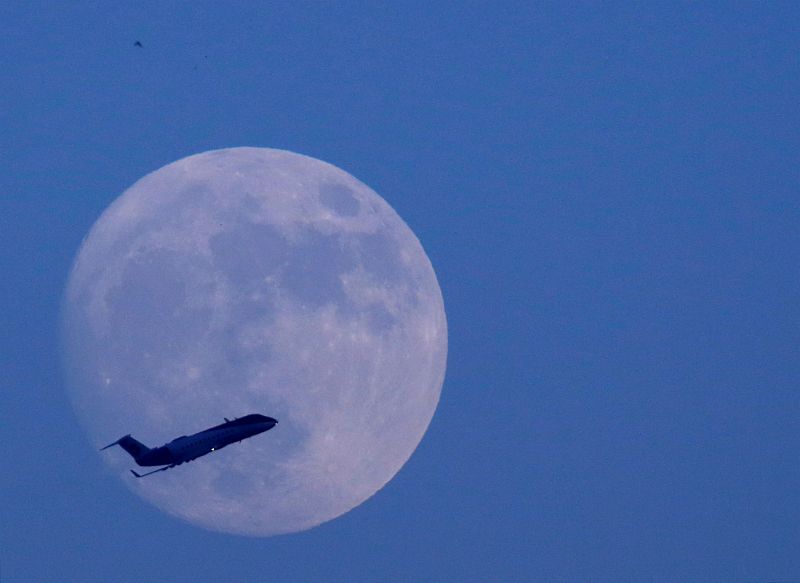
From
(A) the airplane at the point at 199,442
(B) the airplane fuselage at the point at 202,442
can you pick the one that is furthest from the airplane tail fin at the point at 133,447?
(B) the airplane fuselage at the point at 202,442

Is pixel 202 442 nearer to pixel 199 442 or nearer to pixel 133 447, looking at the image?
pixel 199 442

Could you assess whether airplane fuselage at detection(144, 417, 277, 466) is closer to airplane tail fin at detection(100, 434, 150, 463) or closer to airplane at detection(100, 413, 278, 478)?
airplane at detection(100, 413, 278, 478)

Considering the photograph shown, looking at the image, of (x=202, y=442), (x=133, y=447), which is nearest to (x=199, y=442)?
(x=202, y=442)

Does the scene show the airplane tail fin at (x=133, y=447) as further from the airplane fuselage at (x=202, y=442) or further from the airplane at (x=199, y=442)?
the airplane fuselage at (x=202, y=442)

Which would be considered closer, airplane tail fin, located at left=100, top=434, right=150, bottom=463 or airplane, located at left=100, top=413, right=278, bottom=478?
airplane, located at left=100, top=413, right=278, bottom=478

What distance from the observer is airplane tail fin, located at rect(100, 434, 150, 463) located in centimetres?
2520

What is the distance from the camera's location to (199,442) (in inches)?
971

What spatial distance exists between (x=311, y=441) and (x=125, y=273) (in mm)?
6708

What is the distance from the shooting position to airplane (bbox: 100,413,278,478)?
2464cm

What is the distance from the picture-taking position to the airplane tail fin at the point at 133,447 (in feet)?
82.7

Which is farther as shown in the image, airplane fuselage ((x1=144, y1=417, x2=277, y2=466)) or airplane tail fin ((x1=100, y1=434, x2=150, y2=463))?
airplane tail fin ((x1=100, y1=434, x2=150, y2=463))

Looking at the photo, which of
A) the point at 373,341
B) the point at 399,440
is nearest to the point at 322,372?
the point at 373,341

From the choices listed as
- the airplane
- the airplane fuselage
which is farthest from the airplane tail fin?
the airplane fuselage

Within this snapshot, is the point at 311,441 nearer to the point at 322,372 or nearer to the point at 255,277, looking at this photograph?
the point at 322,372
